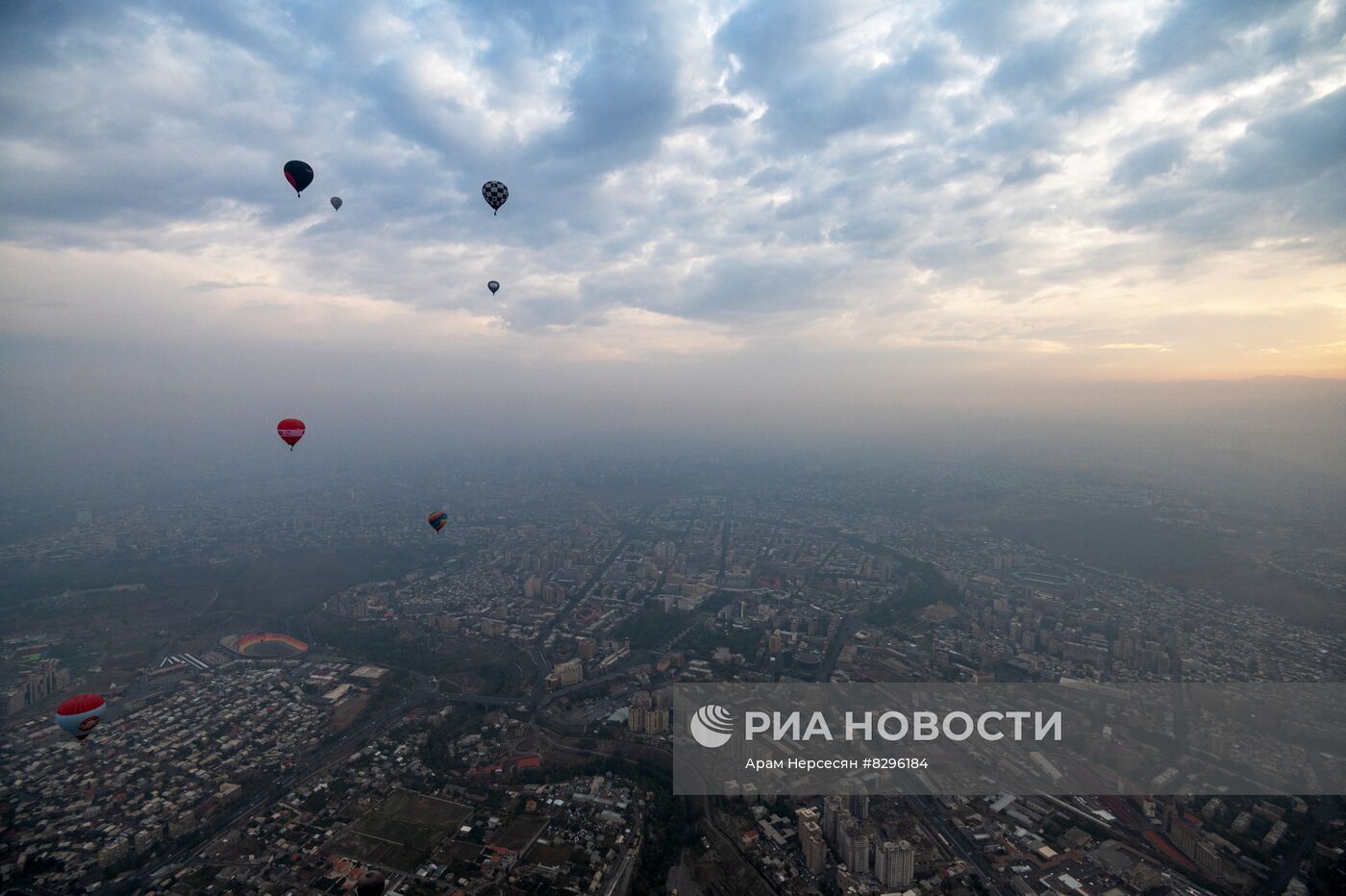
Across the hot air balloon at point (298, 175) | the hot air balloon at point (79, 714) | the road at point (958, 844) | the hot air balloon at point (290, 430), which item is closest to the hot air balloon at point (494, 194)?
the hot air balloon at point (298, 175)

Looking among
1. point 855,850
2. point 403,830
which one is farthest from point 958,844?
point 403,830

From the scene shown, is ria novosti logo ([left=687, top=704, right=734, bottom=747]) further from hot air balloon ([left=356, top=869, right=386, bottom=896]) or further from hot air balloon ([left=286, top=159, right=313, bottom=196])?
hot air balloon ([left=286, top=159, right=313, bottom=196])

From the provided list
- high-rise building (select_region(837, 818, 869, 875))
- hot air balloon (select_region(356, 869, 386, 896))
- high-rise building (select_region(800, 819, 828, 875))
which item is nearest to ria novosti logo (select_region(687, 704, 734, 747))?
high-rise building (select_region(800, 819, 828, 875))

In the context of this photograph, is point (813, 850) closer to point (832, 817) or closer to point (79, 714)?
point (832, 817)

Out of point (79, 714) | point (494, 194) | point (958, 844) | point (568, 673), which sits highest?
point (494, 194)

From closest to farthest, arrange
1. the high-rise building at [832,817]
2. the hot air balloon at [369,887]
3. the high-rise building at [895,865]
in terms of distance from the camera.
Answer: the hot air balloon at [369,887] < the high-rise building at [895,865] < the high-rise building at [832,817]

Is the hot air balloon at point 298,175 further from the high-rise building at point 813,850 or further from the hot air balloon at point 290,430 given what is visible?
the high-rise building at point 813,850
